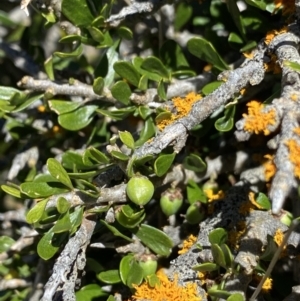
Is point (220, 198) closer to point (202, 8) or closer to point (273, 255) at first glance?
point (273, 255)

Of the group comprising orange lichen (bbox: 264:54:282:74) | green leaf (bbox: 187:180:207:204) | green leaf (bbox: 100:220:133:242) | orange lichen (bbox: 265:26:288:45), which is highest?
orange lichen (bbox: 265:26:288:45)

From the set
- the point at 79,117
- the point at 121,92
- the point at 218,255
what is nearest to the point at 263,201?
the point at 218,255

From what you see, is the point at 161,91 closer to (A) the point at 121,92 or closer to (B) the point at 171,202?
(A) the point at 121,92

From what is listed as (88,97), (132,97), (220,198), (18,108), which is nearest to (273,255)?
(220,198)

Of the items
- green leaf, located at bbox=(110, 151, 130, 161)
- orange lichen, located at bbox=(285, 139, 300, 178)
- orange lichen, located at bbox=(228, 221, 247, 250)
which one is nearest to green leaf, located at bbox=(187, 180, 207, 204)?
orange lichen, located at bbox=(228, 221, 247, 250)

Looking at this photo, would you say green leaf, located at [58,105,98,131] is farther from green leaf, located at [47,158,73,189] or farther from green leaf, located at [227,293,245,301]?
green leaf, located at [227,293,245,301]
